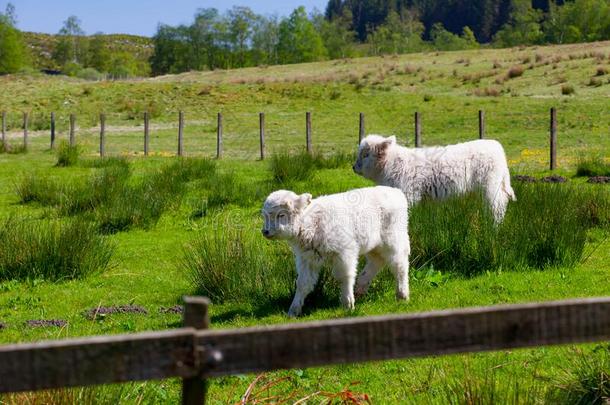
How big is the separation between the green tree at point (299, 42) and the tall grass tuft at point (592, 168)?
110 metres

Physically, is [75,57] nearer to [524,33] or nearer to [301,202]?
[524,33]

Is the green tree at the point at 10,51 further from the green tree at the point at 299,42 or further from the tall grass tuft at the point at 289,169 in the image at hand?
the tall grass tuft at the point at 289,169

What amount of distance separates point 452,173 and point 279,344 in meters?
8.68

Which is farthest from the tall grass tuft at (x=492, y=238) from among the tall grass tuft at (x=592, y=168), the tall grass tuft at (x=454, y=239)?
the tall grass tuft at (x=592, y=168)

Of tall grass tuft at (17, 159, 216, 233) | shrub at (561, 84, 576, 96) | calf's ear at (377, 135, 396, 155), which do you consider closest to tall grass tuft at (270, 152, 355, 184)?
tall grass tuft at (17, 159, 216, 233)

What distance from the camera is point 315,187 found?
16.6 metres

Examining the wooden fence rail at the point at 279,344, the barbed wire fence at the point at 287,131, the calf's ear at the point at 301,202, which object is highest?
the barbed wire fence at the point at 287,131

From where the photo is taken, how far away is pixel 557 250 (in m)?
9.30

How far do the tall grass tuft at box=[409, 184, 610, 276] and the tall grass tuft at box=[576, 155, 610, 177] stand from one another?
8.41m

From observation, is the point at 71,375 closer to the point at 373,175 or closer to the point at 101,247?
the point at 101,247

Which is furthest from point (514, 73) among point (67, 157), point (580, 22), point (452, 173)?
point (580, 22)

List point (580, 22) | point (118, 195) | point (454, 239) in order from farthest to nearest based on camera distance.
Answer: point (580, 22) < point (118, 195) < point (454, 239)

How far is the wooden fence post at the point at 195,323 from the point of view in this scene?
2.86 meters

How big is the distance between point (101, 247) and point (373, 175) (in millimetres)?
4038
